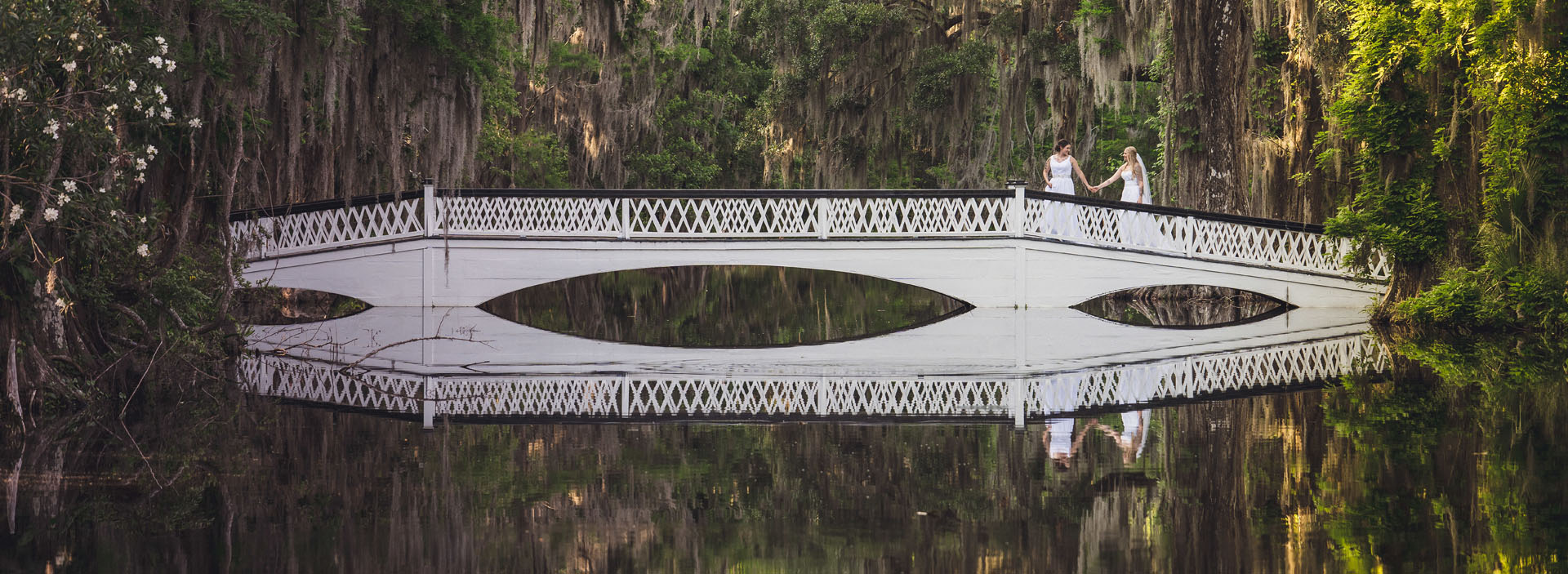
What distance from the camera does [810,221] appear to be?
2023 centimetres

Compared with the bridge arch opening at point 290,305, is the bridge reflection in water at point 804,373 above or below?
below

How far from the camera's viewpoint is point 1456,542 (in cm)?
491

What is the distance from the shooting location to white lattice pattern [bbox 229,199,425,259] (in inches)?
789

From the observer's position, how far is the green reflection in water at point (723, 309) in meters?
15.9

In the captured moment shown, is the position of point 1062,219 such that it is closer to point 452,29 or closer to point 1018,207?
point 1018,207

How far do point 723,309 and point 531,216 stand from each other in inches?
115

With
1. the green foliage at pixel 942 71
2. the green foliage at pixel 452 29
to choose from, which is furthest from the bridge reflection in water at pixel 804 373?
the green foliage at pixel 942 71

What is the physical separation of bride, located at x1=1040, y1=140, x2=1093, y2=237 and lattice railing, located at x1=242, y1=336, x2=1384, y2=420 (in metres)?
8.05

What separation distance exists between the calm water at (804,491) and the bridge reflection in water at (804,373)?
39 centimetres

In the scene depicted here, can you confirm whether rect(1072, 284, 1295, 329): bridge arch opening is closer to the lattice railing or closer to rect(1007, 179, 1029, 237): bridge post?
rect(1007, 179, 1029, 237): bridge post

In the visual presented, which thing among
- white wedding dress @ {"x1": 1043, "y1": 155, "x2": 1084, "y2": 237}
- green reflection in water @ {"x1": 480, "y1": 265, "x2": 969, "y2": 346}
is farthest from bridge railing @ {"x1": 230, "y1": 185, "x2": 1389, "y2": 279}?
green reflection in water @ {"x1": 480, "y1": 265, "x2": 969, "y2": 346}

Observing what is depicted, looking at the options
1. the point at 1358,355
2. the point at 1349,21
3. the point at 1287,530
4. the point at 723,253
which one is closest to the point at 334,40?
the point at 723,253

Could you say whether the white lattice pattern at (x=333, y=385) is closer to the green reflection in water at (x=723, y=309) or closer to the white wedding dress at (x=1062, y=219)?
the green reflection in water at (x=723, y=309)

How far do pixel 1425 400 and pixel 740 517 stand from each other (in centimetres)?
533
